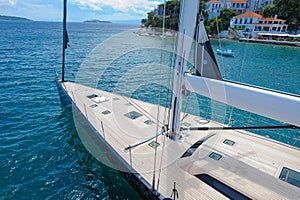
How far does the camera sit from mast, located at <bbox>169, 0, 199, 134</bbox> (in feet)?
16.8

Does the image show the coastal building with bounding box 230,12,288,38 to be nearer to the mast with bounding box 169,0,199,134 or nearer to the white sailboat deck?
the white sailboat deck

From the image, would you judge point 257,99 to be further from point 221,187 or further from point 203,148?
point 203,148

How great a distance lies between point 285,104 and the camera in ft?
11.4

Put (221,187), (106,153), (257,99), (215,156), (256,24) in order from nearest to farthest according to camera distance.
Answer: (257,99), (221,187), (215,156), (106,153), (256,24)

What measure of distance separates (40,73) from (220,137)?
1944cm

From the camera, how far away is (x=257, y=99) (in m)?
3.83

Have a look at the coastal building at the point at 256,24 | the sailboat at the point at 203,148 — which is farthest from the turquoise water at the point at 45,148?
the coastal building at the point at 256,24

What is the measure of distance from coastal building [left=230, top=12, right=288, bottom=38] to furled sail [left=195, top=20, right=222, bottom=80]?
62140mm

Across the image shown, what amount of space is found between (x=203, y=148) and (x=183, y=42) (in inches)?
138

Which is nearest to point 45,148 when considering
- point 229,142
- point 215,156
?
point 215,156

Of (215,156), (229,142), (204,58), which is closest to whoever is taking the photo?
(204,58)

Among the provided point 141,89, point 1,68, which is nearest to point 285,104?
point 141,89

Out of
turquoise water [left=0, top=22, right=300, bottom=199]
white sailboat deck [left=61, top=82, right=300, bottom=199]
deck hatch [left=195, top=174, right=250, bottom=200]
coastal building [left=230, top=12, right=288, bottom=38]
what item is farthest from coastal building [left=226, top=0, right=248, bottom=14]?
deck hatch [left=195, top=174, right=250, bottom=200]

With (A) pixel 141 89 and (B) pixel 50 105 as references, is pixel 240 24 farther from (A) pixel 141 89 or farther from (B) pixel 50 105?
(B) pixel 50 105
